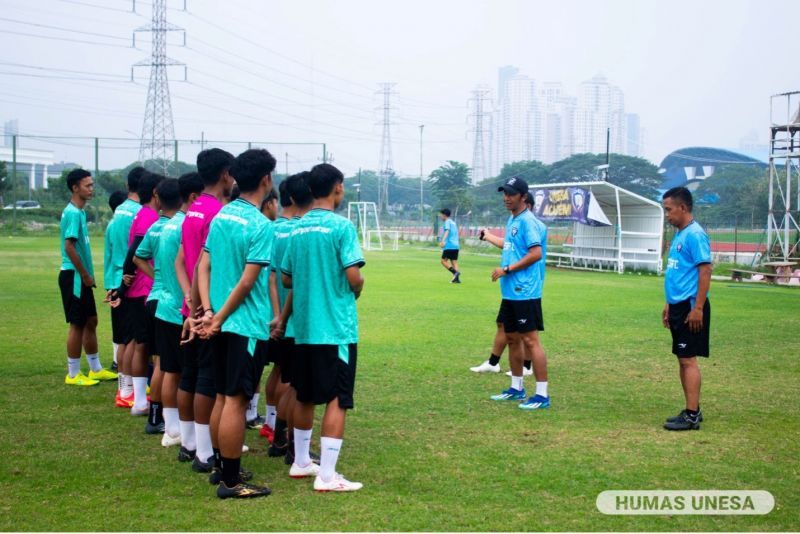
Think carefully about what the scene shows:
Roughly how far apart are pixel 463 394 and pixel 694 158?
89564mm

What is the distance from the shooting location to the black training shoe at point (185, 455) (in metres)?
6.03

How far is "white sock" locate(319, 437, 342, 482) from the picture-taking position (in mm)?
5324

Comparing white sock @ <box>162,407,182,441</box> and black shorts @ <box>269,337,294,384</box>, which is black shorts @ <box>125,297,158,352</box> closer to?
white sock @ <box>162,407,182,441</box>

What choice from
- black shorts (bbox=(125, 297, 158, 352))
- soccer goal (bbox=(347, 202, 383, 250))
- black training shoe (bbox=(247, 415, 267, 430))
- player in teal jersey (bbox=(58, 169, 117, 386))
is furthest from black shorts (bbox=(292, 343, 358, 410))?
soccer goal (bbox=(347, 202, 383, 250))

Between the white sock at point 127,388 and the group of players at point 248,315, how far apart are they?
1112 millimetres

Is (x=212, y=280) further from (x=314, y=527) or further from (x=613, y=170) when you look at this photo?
(x=613, y=170)

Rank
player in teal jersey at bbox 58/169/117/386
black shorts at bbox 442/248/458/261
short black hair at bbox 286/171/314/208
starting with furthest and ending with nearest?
black shorts at bbox 442/248/458/261 < player in teal jersey at bbox 58/169/117/386 < short black hair at bbox 286/171/314/208

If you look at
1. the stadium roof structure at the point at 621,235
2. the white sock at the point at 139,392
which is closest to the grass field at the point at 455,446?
the white sock at the point at 139,392

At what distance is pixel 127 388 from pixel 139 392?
51cm

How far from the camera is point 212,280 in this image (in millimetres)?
5332

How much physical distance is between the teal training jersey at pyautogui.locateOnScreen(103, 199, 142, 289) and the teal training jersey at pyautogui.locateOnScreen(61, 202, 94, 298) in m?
0.53

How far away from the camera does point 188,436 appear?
6.08 metres

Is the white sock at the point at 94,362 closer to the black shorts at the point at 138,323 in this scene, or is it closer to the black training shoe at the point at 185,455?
the black shorts at the point at 138,323

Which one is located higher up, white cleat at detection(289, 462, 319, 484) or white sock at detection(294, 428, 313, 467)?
white sock at detection(294, 428, 313, 467)
